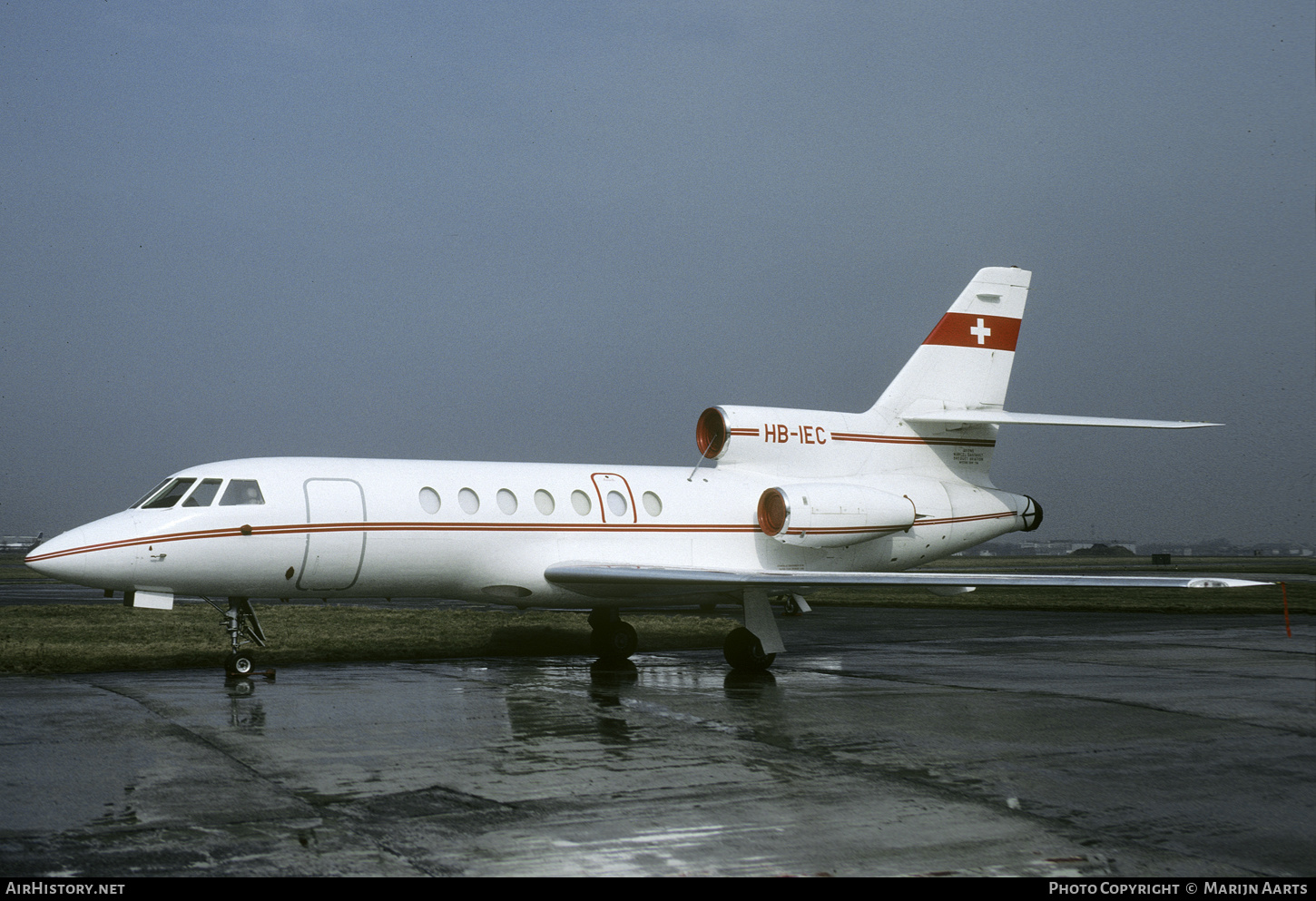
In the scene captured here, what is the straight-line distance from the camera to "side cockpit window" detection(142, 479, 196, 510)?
13758 mm

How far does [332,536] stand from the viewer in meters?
14.2

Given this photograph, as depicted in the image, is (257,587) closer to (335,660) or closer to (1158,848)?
(335,660)

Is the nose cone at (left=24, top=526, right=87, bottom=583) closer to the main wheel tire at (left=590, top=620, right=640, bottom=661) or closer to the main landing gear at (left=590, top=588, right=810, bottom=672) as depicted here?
the main wheel tire at (left=590, top=620, right=640, bottom=661)

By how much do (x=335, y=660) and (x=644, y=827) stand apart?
36.1 ft

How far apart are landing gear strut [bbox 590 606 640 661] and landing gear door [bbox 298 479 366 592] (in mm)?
3941

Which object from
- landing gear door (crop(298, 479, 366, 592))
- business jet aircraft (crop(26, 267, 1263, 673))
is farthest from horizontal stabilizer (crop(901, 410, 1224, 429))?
landing gear door (crop(298, 479, 366, 592))

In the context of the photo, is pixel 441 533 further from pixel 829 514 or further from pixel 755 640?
pixel 829 514

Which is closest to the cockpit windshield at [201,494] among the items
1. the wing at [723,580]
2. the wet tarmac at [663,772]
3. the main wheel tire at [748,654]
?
the wet tarmac at [663,772]

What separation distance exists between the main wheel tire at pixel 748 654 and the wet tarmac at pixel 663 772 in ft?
2.83

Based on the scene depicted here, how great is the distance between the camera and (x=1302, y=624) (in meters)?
22.7

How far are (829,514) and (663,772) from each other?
360 inches

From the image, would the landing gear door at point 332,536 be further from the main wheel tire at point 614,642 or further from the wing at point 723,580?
the main wheel tire at point 614,642

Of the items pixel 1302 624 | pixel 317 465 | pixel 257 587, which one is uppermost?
pixel 317 465

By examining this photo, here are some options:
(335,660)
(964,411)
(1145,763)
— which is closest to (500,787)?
(1145,763)
